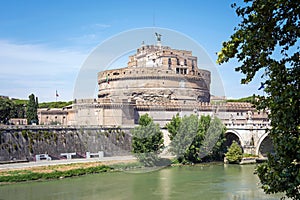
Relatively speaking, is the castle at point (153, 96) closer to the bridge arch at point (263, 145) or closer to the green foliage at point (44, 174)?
the bridge arch at point (263, 145)

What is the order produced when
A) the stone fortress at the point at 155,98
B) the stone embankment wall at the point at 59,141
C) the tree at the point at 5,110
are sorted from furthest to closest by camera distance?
the tree at the point at 5,110 < the stone fortress at the point at 155,98 < the stone embankment wall at the point at 59,141

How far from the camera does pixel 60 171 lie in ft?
31.8

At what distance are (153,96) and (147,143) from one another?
575 cm

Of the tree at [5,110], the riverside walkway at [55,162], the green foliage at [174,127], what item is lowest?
the riverside walkway at [55,162]

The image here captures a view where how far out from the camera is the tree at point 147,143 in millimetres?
11445

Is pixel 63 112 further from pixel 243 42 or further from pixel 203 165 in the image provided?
pixel 243 42

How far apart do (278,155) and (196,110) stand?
47.6 feet

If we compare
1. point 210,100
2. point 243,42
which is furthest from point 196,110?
point 243,42

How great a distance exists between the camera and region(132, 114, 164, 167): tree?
37.6ft

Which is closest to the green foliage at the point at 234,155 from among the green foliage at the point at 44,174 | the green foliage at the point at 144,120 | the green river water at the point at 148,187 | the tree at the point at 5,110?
the green river water at the point at 148,187

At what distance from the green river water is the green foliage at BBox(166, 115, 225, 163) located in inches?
55.1

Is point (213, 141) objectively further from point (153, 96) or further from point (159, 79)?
point (159, 79)

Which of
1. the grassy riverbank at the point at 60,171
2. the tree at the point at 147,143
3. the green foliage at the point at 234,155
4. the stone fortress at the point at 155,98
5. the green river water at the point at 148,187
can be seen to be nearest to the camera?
the green river water at the point at 148,187

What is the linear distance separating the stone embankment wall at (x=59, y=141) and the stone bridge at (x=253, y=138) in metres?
3.77
